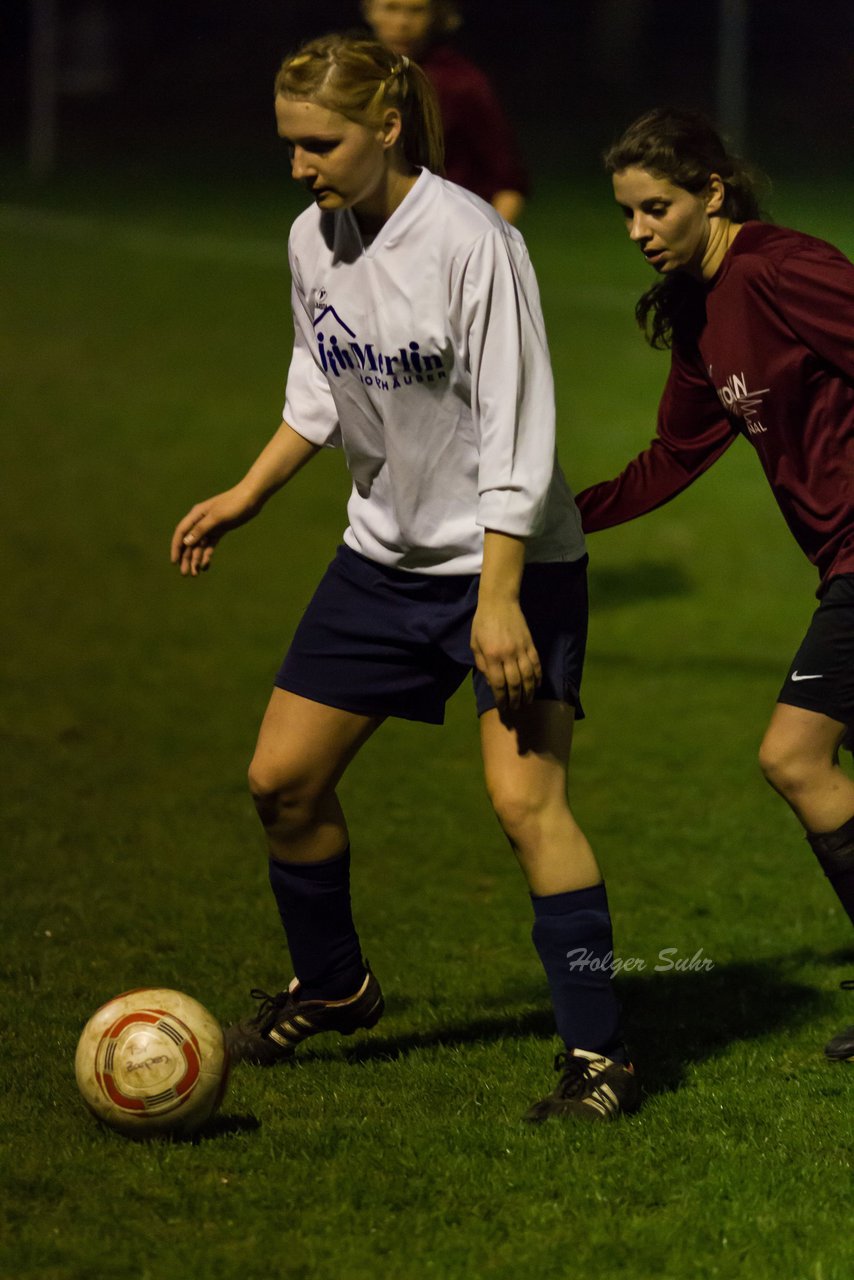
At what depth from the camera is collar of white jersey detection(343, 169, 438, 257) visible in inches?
146

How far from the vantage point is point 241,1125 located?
3.93 meters

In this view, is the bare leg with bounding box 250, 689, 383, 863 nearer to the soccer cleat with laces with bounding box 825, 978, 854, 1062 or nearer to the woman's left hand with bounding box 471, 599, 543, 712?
the woman's left hand with bounding box 471, 599, 543, 712

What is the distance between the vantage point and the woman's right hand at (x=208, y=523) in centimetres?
428

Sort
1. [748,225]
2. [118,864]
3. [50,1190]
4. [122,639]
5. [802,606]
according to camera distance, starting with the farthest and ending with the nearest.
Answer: [802,606] < [122,639] < [118,864] < [748,225] < [50,1190]

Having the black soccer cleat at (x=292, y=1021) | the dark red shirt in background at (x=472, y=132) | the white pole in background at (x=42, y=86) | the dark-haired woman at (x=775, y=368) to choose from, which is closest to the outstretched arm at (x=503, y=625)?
the dark-haired woman at (x=775, y=368)

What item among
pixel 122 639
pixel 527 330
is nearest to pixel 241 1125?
pixel 527 330

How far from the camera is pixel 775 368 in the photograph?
4.04m

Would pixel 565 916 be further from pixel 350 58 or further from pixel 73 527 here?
pixel 73 527

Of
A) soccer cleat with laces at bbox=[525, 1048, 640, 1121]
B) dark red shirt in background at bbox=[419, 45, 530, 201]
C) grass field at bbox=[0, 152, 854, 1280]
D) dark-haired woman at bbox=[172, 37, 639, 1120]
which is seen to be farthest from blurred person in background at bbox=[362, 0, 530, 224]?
soccer cleat with laces at bbox=[525, 1048, 640, 1121]

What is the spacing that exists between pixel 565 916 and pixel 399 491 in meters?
0.90

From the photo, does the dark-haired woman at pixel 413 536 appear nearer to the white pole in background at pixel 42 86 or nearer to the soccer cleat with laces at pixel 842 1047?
the soccer cleat with laces at pixel 842 1047

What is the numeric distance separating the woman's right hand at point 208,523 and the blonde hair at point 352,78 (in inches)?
35.2

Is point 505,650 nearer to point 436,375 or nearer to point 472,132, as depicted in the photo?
point 436,375

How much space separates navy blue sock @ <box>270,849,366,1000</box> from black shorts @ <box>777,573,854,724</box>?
3.42ft
